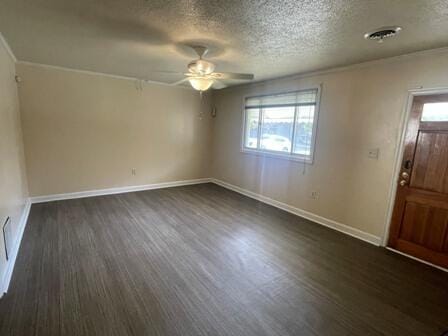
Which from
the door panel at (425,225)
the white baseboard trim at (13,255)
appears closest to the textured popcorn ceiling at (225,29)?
the door panel at (425,225)

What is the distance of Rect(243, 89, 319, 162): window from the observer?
389 centimetres

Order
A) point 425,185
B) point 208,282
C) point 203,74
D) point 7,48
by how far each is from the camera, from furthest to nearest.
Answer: point 7,48 < point 203,74 < point 425,185 < point 208,282

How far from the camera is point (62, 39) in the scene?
2.65 metres

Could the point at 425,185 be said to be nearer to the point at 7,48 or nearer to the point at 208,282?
the point at 208,282

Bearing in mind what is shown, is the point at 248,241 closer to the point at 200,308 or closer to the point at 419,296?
the point at 200,308

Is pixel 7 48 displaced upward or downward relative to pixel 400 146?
upward

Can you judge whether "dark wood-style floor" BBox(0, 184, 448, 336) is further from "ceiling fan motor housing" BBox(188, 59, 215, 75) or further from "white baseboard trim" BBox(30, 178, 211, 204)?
"ceiling fan motor housing" BBox(188, 59, 215, 75)

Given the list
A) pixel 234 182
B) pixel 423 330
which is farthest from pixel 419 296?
pixel 234 182

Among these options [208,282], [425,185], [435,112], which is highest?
[435,112]

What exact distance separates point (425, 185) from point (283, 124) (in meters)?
2.27

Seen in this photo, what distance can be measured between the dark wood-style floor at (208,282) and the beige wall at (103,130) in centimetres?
106

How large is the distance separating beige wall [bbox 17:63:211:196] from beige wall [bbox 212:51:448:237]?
7.34 feet

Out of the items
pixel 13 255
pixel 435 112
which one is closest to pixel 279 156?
pixel 435 112

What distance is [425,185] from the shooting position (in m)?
2.73
